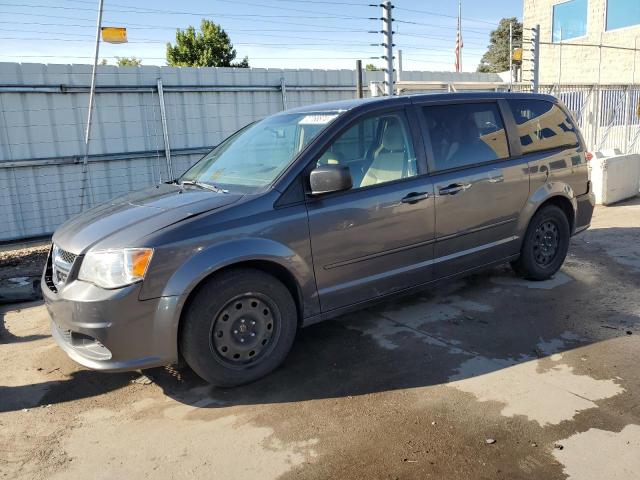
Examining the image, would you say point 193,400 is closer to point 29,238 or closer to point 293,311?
point 293,311

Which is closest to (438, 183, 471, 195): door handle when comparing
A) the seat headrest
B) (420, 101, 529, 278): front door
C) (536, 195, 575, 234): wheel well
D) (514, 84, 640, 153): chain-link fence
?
(420, 101, 529, 278): front door

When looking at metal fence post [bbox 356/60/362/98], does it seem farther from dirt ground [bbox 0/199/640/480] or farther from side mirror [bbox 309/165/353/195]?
side mirror [bbox 309/165/353/195]

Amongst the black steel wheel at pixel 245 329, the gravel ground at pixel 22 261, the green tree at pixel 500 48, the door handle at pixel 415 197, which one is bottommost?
the gravel ground at pixel 22 261

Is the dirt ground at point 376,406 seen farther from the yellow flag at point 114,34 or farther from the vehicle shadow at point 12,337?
the yellow flag at point 114,34

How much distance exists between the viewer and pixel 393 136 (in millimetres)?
4328

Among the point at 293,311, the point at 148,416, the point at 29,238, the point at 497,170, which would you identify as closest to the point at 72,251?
the point at 148,416

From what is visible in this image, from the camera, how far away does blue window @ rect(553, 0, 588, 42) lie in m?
22.3

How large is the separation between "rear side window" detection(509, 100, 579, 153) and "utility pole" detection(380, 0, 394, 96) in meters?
2.60

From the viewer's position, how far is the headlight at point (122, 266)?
3.15m

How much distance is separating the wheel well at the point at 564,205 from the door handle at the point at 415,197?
1680 millimetres

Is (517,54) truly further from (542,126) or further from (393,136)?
(393,136)

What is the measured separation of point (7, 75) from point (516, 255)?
24.8 feet

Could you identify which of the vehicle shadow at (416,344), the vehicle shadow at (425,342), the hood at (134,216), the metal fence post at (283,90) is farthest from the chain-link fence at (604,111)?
Answer: the hood at (134,216)

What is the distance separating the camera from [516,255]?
522cm
